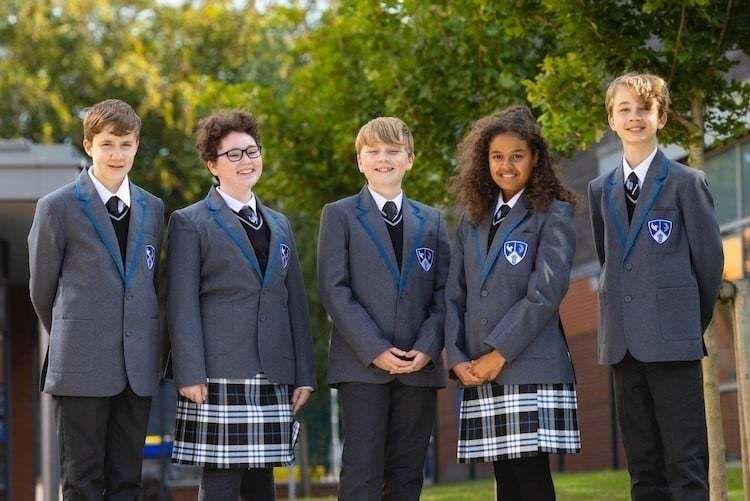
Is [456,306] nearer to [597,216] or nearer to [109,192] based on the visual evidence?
[597,216]

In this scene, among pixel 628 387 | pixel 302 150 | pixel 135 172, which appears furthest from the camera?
pixel 135 172

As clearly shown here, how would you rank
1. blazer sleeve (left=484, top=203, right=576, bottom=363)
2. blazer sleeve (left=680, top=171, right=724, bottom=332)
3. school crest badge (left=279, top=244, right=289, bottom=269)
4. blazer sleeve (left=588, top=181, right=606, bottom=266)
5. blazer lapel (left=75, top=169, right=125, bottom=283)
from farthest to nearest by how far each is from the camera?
school crest badge (left=279, top=244, right=289, bottom=269), blazer sleeve (left=588, top=181, right=606, bottom=266), blazer lapel (left=75, top=169, right=125, bottom=283), blazer sleeve (left=484, top=203, right=576, bottom=363), blazer sleeve (left=680, top=171, right=724, bottom=332)

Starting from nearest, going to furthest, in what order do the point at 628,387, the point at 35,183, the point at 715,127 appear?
the point at 628,387, the point at 715,127, the point at 35,183

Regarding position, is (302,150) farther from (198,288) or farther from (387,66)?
(198,288)

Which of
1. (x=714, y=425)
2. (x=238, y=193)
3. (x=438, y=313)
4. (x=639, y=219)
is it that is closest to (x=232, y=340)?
(x=238, y=193)

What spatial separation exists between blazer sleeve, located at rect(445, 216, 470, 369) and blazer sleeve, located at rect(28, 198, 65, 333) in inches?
68.3

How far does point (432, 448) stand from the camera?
25.0 m

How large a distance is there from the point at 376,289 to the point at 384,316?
13cm

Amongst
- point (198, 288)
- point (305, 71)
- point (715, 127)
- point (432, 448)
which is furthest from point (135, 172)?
point (198, 288)

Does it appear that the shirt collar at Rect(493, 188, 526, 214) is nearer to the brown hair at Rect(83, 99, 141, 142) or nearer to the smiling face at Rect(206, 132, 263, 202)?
the smiling face at Rect(206, 132, 263, 202)

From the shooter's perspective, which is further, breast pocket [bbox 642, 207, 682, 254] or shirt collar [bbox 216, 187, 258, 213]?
shirt collar [bbox 216, 187, 258, 213]

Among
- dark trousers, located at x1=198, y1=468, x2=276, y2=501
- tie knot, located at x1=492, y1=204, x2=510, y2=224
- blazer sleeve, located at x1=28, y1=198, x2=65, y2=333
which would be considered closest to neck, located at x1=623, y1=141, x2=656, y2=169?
tie knot, located at x1=492, y1=204, x2=510, y2=224

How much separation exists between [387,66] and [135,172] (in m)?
12.9

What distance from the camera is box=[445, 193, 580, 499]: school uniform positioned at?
6.10 m
